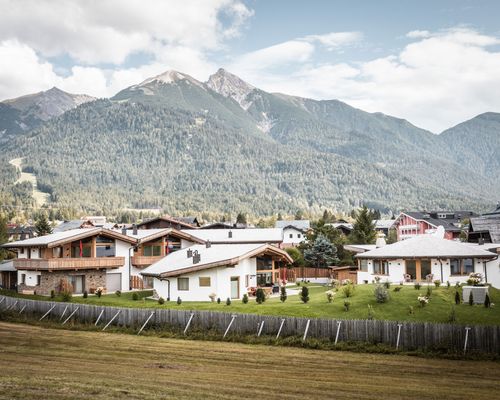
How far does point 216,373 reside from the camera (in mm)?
25938

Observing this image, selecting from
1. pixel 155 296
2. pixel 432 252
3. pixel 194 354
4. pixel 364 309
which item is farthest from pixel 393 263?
pixel 194 354

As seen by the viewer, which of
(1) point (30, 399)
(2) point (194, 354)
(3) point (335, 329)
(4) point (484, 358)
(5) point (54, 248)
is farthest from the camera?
(5) point (54, 248)

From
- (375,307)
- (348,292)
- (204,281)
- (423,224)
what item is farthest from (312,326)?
(423,224)

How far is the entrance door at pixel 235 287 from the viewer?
52688mm

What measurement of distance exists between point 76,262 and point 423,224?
9012cm

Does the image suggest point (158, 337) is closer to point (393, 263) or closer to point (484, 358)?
point (484, 358)

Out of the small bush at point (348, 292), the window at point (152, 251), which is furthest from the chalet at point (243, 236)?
the small bush at point (348, 292)

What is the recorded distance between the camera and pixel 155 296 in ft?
180

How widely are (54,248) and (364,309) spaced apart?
34907 millimetres

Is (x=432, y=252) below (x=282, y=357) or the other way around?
the other way around

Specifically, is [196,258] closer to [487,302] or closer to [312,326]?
[312,326]

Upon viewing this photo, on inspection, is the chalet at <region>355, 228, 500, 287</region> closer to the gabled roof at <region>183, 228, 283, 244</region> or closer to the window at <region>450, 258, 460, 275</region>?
the window at <region>450, 258, 460, 275</region>

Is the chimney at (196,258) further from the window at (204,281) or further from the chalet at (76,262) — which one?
the chalet at (76,262)

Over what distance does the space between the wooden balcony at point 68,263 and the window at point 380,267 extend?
26.9 meters
